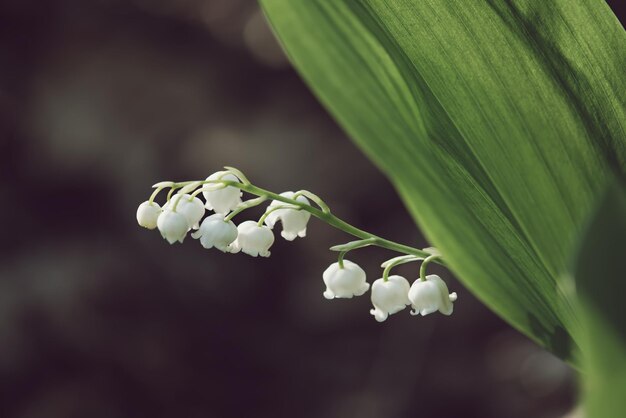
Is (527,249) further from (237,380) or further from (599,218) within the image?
(237,380)

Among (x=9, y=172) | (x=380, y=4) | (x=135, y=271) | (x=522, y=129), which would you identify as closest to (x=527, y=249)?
(x=522, y=129)

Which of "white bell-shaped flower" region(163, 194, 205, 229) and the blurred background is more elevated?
the blurred background

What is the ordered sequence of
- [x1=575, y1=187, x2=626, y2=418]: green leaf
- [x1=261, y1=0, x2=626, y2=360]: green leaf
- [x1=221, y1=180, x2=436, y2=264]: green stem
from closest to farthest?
[x1=575, y1=187, x2=626, y2=418]: green leaf, [x1=261, y1=0, x2=626, y2=360]: green leaf, [x1=221, y1=180, x2=436, y2=264]: green stem

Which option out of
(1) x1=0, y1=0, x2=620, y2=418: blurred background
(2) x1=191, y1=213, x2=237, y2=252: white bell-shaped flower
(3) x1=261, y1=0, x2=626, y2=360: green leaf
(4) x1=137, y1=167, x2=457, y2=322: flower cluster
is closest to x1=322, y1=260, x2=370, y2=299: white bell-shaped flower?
(4) x1=137, y1=167, x2=457, y2=322: flower cluster

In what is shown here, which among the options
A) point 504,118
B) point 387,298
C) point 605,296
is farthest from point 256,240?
point 605,296

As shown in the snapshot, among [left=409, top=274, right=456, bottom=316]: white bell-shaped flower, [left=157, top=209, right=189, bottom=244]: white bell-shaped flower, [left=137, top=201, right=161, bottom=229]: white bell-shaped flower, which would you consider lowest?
[left=157, top=209, right=189, bottom=244]: white bell-shaped flower

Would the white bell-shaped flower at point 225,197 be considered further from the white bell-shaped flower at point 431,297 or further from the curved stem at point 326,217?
the white bell-shaped flower at point 431,297

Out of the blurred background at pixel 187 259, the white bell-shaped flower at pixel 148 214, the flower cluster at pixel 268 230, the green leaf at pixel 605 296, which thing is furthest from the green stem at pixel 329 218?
the blurred background at pixel 187 259

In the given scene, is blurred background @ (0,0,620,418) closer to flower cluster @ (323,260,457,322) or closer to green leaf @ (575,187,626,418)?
flower cluster @ (323,260,457,322)
